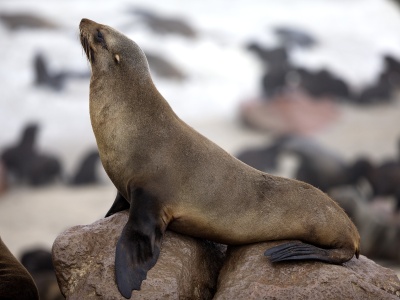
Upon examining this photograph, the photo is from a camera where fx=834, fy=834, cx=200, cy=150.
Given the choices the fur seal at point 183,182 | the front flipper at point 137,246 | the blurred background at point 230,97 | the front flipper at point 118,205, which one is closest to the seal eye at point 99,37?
the fur seal at point 183,182

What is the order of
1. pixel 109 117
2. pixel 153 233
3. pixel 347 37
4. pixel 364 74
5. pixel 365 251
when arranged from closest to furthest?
pixel 153 233 < pixel 109 117 < pixel 365 251 < pixel 364 74 < pixel 347 37

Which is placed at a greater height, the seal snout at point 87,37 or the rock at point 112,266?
the seal snout at point 87,37

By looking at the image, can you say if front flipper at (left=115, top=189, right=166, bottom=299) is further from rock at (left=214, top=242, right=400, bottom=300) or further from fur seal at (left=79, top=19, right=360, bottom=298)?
rock at (left=214, top=242, right=400, bottom=300)

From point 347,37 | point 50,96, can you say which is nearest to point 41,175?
point 50,96

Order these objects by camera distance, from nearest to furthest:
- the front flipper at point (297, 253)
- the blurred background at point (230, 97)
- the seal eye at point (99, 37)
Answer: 1. the front flipper at point (297, 253)
2. the seal eye at point (99, 37)
3. the blurred background at point (230, 97)

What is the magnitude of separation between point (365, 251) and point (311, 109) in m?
8.80

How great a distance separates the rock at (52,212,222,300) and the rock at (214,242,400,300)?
0.13m

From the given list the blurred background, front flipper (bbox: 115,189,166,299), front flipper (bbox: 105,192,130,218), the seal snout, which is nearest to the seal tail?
front flipper (bbox: 115,189,166,299)

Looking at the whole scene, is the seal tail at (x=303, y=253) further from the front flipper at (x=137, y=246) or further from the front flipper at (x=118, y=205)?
the front flipper at (x=118, y=205)

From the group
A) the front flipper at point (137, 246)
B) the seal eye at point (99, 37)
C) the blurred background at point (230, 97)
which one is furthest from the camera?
the blurred background at point (230, 97)

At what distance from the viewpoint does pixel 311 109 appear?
730 inches

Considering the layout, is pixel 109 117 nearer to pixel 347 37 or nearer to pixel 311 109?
pixel 311 109

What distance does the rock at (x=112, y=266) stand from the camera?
13.1 feet

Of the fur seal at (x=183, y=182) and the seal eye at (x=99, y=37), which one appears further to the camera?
the seal eye at (x=99, y=37)
